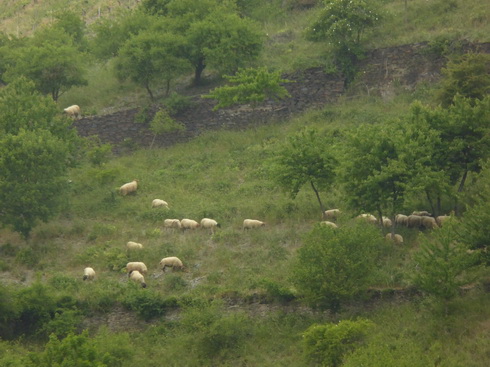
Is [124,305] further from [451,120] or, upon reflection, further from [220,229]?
[451,120]

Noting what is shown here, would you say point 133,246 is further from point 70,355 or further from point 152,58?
point 152,58

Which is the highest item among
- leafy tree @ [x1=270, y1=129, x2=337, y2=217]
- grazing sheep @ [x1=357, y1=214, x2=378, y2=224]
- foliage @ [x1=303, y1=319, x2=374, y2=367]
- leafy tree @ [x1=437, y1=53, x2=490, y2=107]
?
leafy tree @ [x1=437, y1=53, x2=490, y2=107]

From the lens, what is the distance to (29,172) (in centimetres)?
3441

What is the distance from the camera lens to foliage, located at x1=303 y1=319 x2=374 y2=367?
24.3 meters

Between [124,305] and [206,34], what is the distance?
21027 millimetres

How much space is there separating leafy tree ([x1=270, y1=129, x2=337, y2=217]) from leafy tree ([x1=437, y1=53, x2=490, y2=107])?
618 cm

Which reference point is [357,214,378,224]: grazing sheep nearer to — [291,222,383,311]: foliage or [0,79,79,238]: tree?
[291,222,383,311]: foliage

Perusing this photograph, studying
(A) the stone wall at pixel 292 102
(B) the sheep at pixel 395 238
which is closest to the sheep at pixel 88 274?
(B) the sheep at pixel 395 238

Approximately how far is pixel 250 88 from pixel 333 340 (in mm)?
19672

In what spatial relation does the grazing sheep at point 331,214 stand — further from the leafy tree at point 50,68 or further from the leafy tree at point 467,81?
the leafy tree at point 50,68

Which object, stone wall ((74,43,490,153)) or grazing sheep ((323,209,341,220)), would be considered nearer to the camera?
grazing sheep ((323,209,341,220))

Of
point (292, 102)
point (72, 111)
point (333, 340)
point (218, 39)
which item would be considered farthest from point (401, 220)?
point (72, 111)

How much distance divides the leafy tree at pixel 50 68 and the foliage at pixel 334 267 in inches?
950

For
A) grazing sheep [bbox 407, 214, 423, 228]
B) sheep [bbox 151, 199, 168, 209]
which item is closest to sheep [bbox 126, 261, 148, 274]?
sheep [bbox 151, 199, 168, 209]
